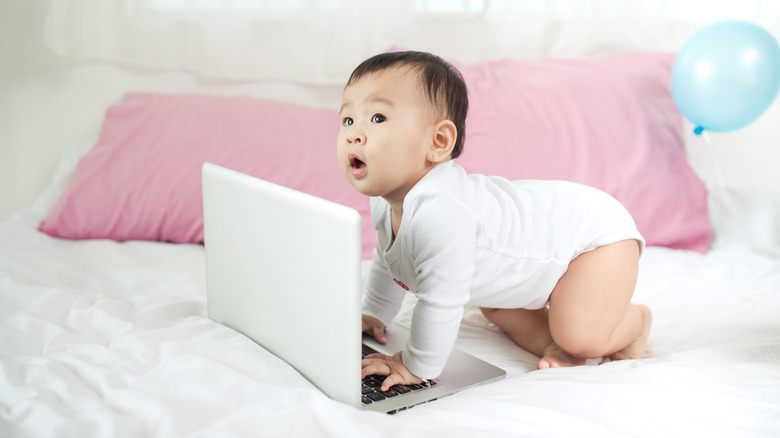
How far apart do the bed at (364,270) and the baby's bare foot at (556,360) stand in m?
0.03

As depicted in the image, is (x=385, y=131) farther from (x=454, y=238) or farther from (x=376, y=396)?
(x=376, y=396)

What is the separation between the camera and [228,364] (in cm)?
95

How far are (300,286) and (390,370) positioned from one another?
0.21m

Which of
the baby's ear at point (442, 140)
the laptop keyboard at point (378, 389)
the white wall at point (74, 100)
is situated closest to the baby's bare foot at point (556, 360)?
the laptop keyboard at point (378, 389)

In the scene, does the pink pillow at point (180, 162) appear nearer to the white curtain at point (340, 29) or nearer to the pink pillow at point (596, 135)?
the white curtain at point (340, 29)

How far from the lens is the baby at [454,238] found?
0.99m

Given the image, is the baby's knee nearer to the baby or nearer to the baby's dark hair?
the baby

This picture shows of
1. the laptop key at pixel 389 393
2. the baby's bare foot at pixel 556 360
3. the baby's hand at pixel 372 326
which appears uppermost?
the laptop key at pixel 389 393

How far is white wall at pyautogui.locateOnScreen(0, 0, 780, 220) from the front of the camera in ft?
6.45

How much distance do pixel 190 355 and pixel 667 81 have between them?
4.95 ft

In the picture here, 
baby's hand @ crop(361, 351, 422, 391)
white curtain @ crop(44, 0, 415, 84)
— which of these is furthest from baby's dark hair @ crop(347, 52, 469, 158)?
white curtain @ crop(44, 0, 415, 84)

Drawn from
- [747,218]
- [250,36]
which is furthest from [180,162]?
[747,218]

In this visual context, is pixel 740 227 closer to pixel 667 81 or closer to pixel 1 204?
pixel 667 81

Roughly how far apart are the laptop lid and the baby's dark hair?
0.77 ft
